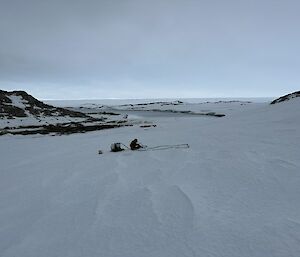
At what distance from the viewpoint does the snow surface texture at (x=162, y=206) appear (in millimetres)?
3088

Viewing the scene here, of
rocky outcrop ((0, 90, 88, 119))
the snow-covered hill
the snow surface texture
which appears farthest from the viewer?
rocky outcrop ((0, 90, 88, 119))

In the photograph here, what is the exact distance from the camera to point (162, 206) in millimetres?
4059

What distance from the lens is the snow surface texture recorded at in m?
3.09

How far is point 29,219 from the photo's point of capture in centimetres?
417

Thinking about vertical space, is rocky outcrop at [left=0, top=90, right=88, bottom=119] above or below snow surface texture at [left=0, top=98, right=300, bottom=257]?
below

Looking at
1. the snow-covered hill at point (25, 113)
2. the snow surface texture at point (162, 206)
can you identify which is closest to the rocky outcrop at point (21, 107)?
the snow-covered hill at point (25, 113)

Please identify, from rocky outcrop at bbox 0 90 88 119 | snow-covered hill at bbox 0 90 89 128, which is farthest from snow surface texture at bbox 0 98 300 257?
rocky outcrop at bbox 0 90 88 119

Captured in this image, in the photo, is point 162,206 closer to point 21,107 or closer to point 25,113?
point 25,113

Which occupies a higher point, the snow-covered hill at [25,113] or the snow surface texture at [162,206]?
the snow surface texture at [162,206]

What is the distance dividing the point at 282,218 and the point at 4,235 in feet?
9.94

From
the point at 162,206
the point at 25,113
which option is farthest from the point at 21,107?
the point at 162,206

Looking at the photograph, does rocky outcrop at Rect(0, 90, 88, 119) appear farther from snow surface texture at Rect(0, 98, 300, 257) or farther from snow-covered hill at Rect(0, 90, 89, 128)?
snow surface texture at Rect(0, 98, 300, 257)

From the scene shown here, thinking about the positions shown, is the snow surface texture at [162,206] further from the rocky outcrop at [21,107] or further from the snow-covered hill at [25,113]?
the rocky outcrop at [21,107]

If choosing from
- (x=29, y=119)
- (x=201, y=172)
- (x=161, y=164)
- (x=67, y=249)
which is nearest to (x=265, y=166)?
(x=201, y=172)
